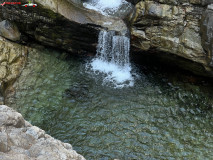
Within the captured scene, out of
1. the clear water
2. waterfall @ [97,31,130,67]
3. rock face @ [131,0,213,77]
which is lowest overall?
the clear water

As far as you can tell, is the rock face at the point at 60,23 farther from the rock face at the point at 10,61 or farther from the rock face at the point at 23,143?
the rock face at the point at 23,143

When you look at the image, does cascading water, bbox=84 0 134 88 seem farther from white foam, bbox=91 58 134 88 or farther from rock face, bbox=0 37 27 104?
rock face, bbox=0 37 27 104

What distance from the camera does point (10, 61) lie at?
1033 cm

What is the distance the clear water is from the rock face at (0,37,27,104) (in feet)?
1.20

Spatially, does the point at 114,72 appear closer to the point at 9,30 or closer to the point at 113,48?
the point at 113,48

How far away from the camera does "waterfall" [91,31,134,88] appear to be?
10.6m

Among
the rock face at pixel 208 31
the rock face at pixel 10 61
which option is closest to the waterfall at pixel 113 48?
the rock face at pixel 208 31

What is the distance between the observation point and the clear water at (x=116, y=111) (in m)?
7.71

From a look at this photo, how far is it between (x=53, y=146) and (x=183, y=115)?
6.64m

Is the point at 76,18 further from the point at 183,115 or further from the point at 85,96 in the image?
the point at 183,115

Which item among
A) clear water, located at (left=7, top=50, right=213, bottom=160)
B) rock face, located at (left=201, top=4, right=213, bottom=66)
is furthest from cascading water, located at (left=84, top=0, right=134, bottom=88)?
rock face, located at (left=201, top=4, right=213, bottom=66)

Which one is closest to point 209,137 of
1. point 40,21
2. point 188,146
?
point 188,146

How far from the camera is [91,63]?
11.7m

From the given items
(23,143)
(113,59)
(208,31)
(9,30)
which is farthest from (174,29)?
(9,30)
